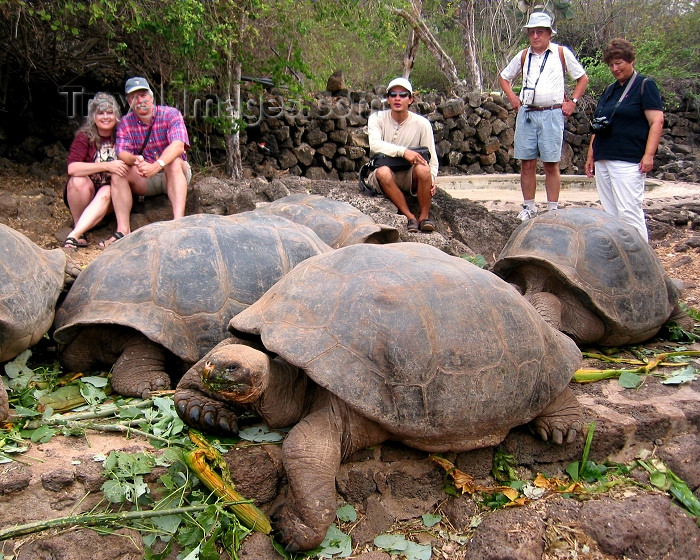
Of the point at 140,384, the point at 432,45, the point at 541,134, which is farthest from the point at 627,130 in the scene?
the point at 432,45

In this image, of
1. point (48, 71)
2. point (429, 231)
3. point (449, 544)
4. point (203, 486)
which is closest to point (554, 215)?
point (429, 231)

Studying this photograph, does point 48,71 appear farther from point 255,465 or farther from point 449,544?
point 449,544

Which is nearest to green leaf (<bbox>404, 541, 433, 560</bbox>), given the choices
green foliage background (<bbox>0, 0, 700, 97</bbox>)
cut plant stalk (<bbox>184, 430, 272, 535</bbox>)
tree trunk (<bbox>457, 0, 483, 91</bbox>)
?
cut plant stalk (<bbox>184, 430, 272, 535</bbox>)

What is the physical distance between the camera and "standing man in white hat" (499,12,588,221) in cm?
566

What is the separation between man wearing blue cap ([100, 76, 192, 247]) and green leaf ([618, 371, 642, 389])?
3560mm

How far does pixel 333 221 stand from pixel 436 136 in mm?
8632

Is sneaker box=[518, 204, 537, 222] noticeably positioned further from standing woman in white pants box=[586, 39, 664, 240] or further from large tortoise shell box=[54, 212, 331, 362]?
large tortoise shell box=[54, 212, 331, 362]

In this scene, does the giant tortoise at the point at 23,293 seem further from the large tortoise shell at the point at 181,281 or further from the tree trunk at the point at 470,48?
the tree trunk at the point at 470,48

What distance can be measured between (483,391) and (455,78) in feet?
46.6

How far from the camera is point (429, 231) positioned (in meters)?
5.61

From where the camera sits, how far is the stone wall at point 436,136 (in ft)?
30.9

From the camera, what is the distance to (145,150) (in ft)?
17.1

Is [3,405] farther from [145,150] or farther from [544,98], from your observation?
[544,98]

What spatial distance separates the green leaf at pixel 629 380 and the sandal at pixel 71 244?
3.98 metres
